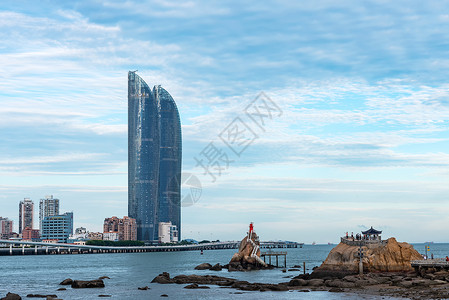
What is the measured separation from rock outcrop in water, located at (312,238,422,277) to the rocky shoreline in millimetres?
2819

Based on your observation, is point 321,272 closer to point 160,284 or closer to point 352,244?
point 352,244

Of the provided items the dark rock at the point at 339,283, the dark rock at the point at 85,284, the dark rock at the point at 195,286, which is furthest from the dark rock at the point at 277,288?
the dark rock at the point at 85,284

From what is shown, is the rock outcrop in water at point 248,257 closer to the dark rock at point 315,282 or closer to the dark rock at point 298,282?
the dark rock at point 298,282

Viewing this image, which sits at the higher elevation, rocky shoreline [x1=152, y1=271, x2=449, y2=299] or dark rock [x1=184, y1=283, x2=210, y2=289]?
rocky shoreline [x1=152, y1=271, x2=449, y2=299]

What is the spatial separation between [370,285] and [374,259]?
13.2 meters

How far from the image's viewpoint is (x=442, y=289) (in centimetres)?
7350

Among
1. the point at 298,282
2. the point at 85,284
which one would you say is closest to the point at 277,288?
the point at 298,282

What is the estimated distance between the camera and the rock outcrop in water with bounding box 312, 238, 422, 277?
311 ft

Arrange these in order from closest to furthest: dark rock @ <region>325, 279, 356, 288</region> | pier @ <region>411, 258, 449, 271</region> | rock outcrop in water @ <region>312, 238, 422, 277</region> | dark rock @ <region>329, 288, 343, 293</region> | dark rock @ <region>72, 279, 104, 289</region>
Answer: dark rock @ <region>329, 288, 343, 293</region>, dark rock @ <region>325, 279, 356, 288</region>, pier @ <region>411, 258, 449, 271</region>, dark rock @ <region>72, 279, 104, 289</region>, rock outcrop in water @ <region>312, 238, 422, 277</region>

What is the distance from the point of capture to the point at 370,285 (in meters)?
83.1

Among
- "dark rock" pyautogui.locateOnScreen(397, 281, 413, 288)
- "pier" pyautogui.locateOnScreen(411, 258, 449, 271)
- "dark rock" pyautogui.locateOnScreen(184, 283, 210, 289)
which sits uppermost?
"pier" pyautogui.locateOnScreen(411, 258, 449, 271)

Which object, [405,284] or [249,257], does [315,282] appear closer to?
[405,284]

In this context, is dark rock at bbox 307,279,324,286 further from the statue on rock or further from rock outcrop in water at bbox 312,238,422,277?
the statue on rock

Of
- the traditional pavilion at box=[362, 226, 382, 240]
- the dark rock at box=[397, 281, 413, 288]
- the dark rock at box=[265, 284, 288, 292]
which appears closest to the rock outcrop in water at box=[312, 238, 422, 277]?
the traditional pavilion at box=[362, 226, 382, 240]
